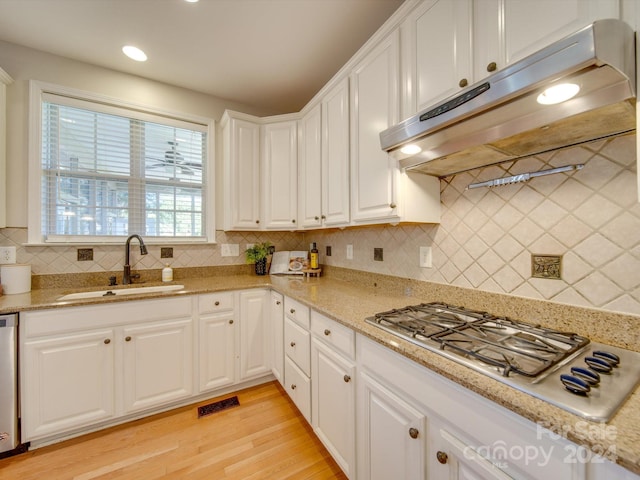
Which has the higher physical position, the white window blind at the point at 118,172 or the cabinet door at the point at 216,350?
the white window blind at the point at 118,172

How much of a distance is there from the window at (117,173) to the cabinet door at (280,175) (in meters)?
0.59

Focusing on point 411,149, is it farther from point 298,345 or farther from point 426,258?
point 298,345

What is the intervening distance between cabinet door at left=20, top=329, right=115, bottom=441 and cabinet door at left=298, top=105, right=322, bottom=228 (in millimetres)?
1584

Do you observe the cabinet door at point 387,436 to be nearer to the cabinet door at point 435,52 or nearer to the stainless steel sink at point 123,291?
the cabinet door at point 435,52

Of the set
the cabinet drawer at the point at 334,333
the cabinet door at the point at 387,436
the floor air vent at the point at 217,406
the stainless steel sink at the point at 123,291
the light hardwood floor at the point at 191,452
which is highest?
the stainless steel sink at the point at 123,291

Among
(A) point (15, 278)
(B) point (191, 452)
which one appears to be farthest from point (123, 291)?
(B) point (191, 452)

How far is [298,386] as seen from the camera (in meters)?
1.74

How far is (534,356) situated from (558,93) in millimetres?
775

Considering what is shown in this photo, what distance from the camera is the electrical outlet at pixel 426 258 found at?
1525 mm

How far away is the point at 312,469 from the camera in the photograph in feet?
4.67

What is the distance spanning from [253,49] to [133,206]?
64.2 inches

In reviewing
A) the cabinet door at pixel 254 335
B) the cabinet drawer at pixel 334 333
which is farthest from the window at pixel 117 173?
the cabinet drawer at pixel 334 333

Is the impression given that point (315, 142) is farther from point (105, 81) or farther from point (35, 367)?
point (35, 367)

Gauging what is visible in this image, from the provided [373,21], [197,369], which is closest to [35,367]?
[197,369]
